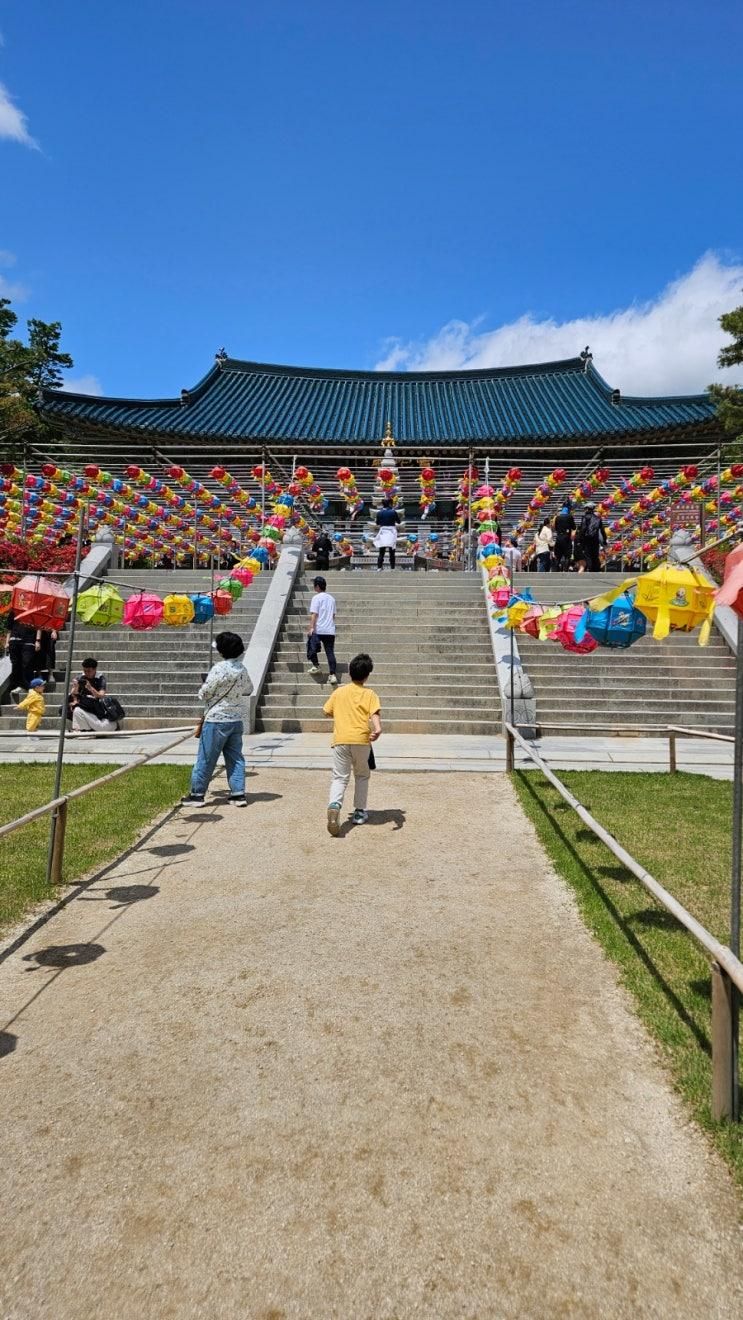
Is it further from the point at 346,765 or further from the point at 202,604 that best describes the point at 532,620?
the point at 202,604

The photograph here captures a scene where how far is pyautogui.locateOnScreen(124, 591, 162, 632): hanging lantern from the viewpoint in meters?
8.99

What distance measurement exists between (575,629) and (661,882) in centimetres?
301

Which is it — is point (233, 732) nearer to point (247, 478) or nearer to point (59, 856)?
point (59, 856)

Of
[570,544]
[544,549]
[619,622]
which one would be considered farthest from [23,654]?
[570,544]

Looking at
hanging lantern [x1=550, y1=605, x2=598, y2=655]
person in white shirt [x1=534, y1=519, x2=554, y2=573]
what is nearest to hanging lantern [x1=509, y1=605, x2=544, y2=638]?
hanging lantern [x1=550, y1=605, x2=598, y2=655]

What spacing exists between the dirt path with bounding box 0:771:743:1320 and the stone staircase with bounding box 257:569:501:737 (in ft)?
21.9

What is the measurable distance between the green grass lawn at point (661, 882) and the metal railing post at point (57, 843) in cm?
361

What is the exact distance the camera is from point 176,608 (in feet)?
30.3

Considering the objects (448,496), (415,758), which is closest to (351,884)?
(415,758)

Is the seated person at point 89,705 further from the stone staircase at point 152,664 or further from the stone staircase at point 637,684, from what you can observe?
the stone staircase at point 637,684

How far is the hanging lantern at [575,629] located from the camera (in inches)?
274

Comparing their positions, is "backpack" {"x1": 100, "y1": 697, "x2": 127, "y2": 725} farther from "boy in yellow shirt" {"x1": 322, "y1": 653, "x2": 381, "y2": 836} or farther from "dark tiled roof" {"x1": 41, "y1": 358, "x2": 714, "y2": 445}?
"dark tiled roof" {"x1": 41, "y1": 358, "x2": 714, "y2": 445}

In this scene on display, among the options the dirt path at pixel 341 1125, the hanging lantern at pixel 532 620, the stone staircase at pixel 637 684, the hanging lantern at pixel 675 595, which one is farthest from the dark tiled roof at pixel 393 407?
the dirt path at pixel 341 1125

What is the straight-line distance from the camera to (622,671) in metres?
12.3
